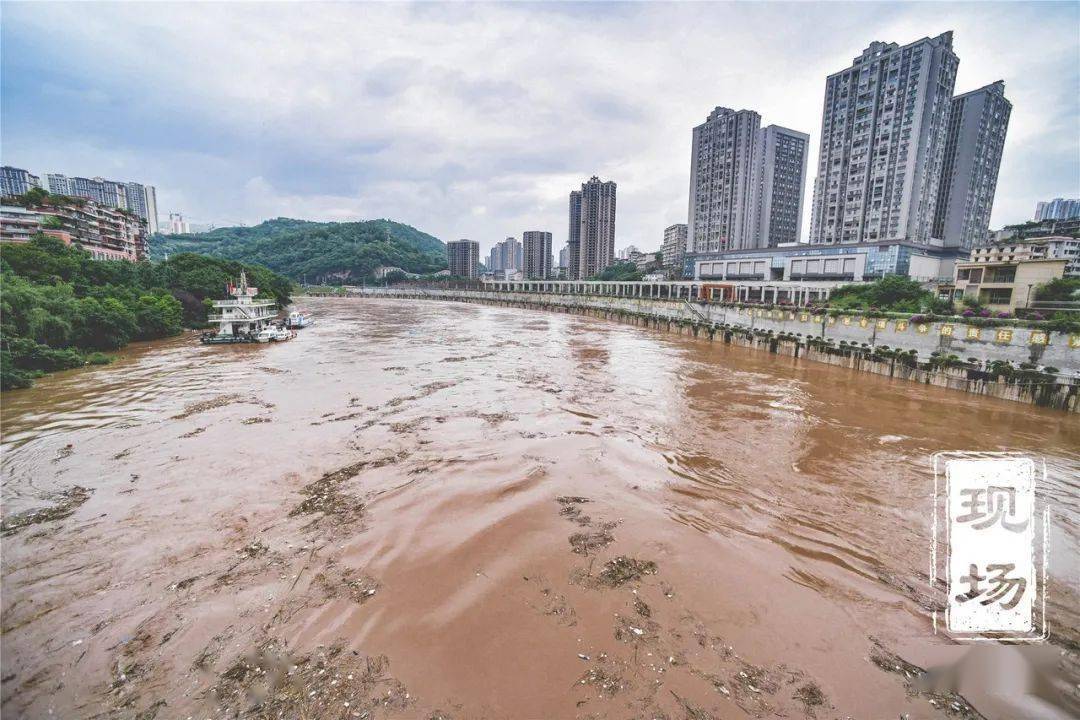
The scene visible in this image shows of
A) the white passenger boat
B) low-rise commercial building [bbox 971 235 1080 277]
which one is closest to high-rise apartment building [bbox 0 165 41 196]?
the white passenger boat

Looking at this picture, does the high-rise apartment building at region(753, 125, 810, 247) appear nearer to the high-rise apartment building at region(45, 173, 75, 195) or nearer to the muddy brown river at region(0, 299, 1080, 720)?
the muddy brown river at region(0, 299, 1080, 720)

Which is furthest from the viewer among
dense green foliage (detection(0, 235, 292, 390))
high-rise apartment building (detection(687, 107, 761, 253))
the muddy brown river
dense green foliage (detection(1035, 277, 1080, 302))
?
high-rise apartment building (detection(687, 107, 761, 253))

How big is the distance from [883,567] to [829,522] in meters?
1.19

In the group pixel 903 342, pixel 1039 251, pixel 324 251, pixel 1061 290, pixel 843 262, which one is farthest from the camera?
pixel 324 251

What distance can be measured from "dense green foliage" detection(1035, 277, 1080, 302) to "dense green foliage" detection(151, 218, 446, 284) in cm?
13401

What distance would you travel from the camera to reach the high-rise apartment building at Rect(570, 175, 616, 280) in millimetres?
113750

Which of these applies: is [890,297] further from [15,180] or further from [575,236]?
[15,180]

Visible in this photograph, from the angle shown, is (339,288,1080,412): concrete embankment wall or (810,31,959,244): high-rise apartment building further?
(810,31,959,244): high-rise apartment building

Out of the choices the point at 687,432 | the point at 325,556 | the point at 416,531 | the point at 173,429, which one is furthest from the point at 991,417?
the point at 173,429

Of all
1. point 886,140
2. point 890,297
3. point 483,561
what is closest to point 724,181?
point 886,140

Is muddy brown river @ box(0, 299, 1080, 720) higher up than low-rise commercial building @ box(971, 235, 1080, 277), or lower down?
lower down

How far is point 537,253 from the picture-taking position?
154m

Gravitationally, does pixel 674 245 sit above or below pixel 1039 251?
above

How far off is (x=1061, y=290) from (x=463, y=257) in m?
142
